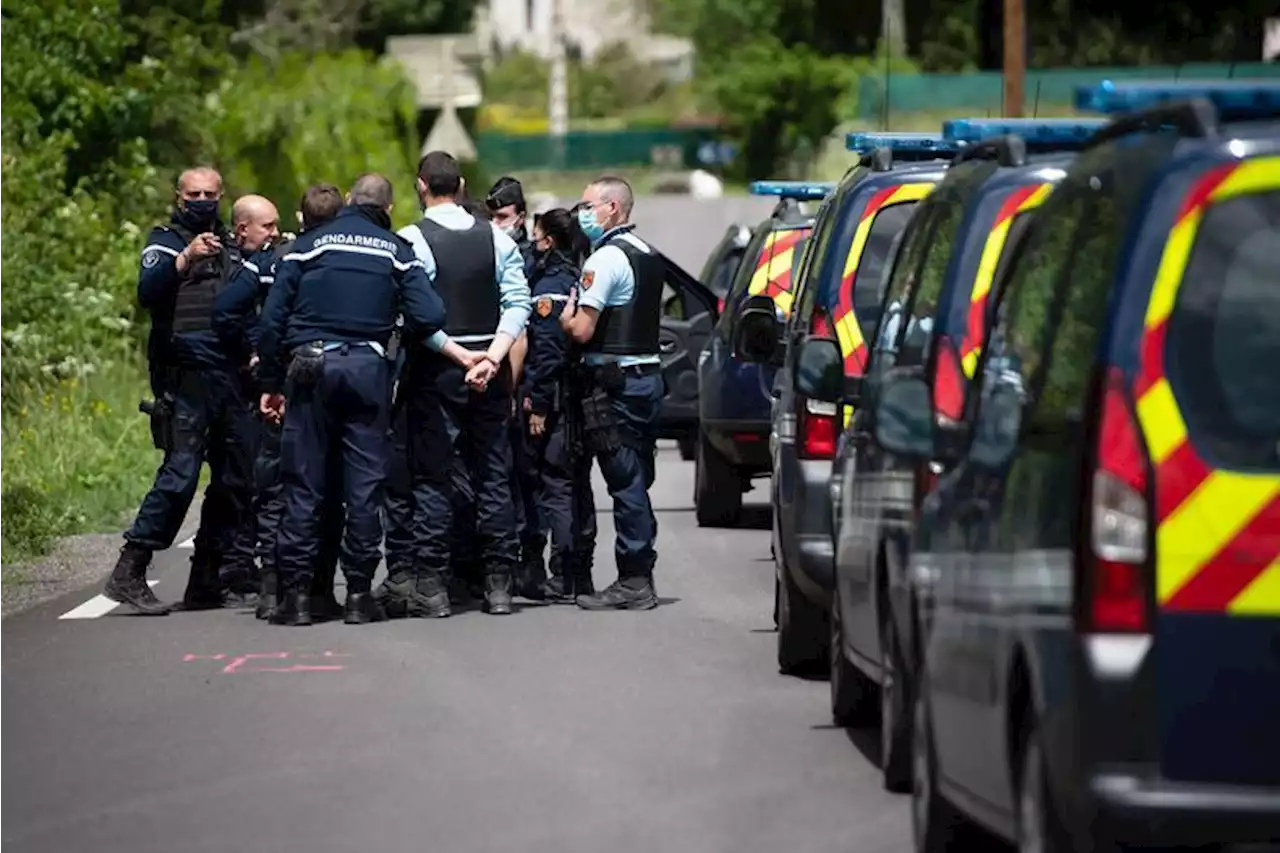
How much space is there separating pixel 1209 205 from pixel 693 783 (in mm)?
3595

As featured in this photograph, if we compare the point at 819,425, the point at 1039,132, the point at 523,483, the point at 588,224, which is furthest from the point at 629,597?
the point at 1039,132

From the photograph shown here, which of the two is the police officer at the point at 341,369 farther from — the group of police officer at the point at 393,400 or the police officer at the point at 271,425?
the police officer at the point at 271,425

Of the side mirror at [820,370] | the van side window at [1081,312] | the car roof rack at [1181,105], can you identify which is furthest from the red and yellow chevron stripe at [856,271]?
the van side window at [1081,312]

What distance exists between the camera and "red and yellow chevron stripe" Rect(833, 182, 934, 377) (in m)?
11.9

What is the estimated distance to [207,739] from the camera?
1050 cm

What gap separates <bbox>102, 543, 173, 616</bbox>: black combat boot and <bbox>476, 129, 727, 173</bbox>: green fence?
7184 centimetres

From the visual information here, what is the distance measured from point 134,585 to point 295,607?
0.96 m

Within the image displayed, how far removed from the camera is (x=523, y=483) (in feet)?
49.3

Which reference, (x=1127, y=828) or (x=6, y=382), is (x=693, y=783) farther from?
(x=6, y=382)

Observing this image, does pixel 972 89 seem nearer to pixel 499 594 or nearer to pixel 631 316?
pixel 631 316

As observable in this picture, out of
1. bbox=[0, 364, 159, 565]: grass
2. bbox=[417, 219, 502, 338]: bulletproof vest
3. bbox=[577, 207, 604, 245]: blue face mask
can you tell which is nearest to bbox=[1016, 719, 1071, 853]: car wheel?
bbox=[417, 219, 502, 338]: bulletproof vest

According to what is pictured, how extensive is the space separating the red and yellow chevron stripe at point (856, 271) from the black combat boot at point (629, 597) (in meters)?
2.68

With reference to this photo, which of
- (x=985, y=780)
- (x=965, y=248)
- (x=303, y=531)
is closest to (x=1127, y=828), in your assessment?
(x=985, y=780)

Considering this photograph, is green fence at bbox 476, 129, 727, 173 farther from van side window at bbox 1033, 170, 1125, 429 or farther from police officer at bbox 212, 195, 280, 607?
van side window at bbox 1033, 170, 1125, 429
